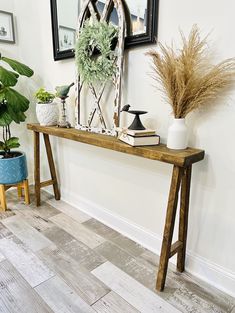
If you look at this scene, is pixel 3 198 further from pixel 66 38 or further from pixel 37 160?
pixel 66 38

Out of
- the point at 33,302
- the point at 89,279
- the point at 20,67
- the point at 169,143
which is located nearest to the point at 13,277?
the point at 33,302

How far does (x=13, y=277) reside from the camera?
139cm

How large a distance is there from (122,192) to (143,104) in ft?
2.26

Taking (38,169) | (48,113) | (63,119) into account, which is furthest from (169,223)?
(38,169)

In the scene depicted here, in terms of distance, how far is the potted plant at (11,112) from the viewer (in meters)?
1.89

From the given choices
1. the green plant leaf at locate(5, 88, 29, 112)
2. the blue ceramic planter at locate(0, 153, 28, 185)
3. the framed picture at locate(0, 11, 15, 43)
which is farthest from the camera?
the framed picture at locate(0, 11, 15, 43)

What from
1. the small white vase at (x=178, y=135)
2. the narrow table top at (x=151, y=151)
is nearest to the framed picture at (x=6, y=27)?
the narrow table top at (x=151, y=151)

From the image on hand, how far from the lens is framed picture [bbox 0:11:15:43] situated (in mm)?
2238

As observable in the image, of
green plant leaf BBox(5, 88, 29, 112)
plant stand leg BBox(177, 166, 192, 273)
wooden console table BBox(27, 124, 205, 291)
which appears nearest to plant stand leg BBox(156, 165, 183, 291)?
wooden console table BBox(27, 124, 205, 291)

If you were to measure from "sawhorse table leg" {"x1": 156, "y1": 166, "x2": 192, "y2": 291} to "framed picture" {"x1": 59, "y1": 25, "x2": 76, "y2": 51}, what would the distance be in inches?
52.8

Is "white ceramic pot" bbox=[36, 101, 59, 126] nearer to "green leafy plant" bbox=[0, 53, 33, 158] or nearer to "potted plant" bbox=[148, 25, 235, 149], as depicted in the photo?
"green leafy plant" bbox=[0, 53, 33, 158]

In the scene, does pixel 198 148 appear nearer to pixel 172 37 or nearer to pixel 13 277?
pixel 172 37

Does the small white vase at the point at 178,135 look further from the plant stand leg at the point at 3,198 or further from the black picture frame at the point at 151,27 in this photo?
the plant stand leg at the point at 3,198

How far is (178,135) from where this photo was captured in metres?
1.21
